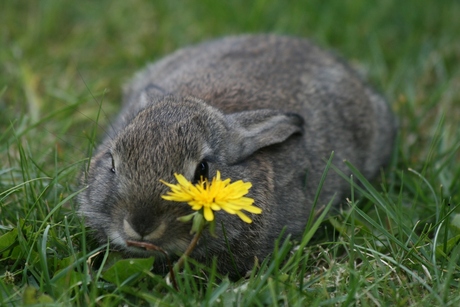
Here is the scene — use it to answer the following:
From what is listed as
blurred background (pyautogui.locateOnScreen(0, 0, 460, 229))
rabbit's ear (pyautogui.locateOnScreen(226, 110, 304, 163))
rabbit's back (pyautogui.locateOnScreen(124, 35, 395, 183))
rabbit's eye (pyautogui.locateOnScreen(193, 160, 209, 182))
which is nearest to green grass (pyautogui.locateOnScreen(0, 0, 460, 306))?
blurred background (pyautogui.locateOnScreen(0, 0, 460, 229))

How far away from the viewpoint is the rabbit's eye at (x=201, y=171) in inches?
189

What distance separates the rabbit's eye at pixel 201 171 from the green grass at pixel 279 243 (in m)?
0.65

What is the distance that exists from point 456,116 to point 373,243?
3.36m

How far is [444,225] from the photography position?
533 centimetres

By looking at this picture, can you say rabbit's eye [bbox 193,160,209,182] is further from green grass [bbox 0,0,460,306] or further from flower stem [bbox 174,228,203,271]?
green grass [bbox 0,0,460,306]

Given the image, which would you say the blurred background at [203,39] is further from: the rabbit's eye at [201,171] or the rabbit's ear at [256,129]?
the rabbit's eye at [201,171]

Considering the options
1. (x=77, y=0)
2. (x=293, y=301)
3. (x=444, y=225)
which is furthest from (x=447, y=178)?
(x=77, y=0)

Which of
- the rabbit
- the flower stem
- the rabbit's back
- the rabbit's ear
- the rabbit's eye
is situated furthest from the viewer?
the rabbit's back

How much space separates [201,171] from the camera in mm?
4867

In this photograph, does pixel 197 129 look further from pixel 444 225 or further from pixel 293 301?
pixel 444 225

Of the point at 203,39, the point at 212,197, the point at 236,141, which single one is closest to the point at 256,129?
the point at 236,141

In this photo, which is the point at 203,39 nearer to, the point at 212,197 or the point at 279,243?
the point at 279,243

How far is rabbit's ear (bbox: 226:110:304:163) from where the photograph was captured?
5332 millimetres

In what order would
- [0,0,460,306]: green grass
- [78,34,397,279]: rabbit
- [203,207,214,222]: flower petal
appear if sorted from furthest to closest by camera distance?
[78,34,397,279]: rabbit → [0,0,460,306]: green grass → [203,207,214,222]: flower petal
